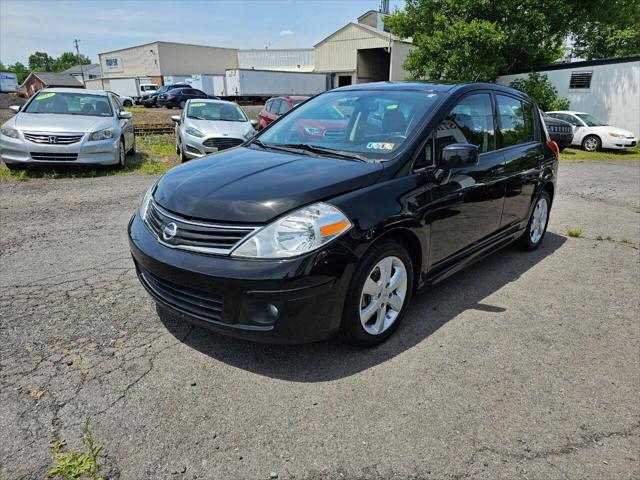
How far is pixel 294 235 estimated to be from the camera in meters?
2.60

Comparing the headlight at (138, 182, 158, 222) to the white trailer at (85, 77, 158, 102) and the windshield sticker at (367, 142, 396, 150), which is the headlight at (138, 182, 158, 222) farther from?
the white trailer at (85, 77, 158, 102)

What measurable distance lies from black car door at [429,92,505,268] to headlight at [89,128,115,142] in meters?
7.16

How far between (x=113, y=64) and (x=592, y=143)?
68273mm

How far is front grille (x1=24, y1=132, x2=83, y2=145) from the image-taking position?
808 cm

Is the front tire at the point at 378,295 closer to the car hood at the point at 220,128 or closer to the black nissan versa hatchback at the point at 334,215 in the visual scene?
the black nissan versa hatchback at the point at 334,215

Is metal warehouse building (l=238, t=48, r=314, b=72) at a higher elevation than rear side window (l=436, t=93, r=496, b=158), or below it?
higher

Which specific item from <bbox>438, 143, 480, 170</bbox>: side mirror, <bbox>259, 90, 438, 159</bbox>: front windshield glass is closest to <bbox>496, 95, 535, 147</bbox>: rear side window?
<bbox>259, 90, 438, 159</bbox>: front windshield glass

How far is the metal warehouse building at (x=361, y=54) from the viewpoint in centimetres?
4103

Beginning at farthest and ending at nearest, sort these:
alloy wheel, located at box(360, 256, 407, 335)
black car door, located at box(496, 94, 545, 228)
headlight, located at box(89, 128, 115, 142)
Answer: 1. headlight, located at box(89, 128, 115, 142)
2. black car door, located at box(496, 94, 545, 228)
3. alloy wheel, located at box(360, 256, 407, 335)

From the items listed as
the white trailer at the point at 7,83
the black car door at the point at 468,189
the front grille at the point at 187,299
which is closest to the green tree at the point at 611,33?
the black car door at the point at 468,189

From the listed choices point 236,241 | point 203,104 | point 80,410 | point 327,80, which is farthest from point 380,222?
point 327,80

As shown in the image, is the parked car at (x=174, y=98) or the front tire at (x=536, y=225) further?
the parked car at (x=174, y=98)

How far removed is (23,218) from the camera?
19.5 ft

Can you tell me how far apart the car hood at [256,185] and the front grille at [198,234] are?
5 centimetres
